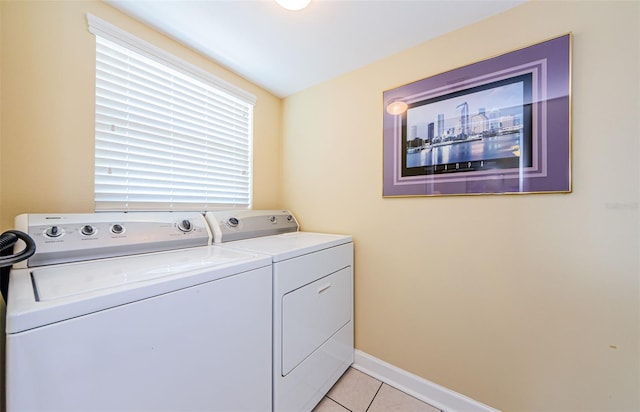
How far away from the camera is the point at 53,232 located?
3.02 ft

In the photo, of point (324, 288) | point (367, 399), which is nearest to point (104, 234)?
point (324, 288)

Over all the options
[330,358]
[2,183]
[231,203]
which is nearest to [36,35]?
[2,183]

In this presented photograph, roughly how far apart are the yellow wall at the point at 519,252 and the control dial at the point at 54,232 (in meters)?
1.52

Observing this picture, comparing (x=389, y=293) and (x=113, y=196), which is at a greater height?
(x=113, y=196)

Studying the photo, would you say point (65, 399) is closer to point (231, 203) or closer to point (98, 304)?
point (98, 304)

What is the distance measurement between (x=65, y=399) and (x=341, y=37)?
1.88m

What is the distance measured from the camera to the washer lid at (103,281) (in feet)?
1.71

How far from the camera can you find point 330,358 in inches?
55.4

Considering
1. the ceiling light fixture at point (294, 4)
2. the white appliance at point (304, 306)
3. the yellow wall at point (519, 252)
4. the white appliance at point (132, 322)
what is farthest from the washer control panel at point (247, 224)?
the ceiling light fixture at point (294, 4)

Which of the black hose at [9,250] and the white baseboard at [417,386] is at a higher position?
the black hose at [9,250]

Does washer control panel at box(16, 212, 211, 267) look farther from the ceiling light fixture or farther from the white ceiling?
the ceiling light fixture

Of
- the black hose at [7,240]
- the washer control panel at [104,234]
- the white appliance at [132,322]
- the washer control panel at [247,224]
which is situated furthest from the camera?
the washer control panel at [247,224]

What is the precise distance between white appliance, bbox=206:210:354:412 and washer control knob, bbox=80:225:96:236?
21.2 inches

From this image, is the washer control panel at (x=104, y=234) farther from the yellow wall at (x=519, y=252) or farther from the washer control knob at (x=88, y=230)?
the yellow wall at (x=519, y=252)
